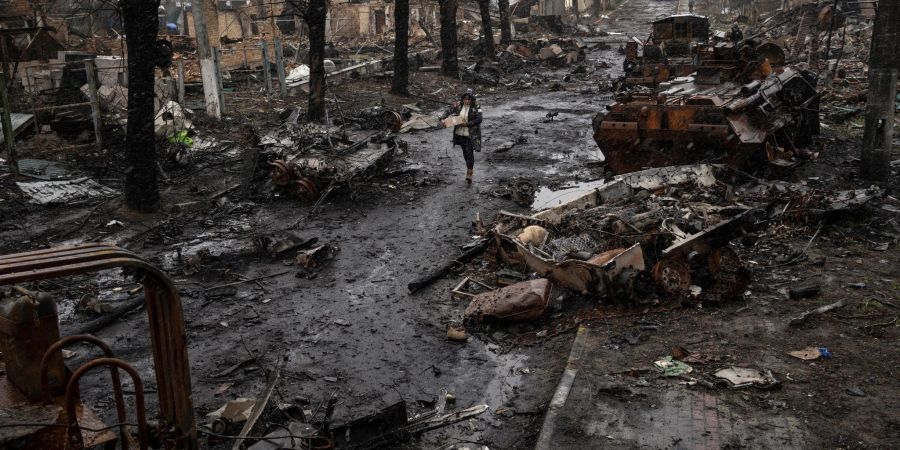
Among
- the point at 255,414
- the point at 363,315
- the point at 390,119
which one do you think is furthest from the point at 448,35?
the point at 255,414

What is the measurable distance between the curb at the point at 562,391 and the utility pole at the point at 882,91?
25.2 ft

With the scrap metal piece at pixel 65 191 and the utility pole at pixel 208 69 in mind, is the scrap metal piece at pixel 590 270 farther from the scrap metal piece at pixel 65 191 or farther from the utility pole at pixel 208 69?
the utility pole at pixel 208 69

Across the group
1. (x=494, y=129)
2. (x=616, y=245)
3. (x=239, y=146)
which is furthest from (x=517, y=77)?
(x=616, y=245)

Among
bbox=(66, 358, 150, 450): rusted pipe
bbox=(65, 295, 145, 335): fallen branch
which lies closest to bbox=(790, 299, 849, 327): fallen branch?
bbox=(66, 358, 150, 450): rusted pipe

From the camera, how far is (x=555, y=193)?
12.2m

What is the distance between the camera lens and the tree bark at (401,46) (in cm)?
2117

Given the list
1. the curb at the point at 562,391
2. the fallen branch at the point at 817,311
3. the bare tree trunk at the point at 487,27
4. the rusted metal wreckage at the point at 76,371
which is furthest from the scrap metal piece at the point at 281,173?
the bare tree trunk at the point at 487,27

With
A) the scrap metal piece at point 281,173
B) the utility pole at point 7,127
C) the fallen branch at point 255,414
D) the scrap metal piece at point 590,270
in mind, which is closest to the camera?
the fallen branch at point 255,414

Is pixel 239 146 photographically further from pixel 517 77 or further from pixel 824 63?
pixel 824 63

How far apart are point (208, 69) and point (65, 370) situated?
14690 millimetres

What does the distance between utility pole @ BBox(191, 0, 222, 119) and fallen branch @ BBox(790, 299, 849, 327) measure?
1483 cm

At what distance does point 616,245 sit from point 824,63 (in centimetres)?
2024

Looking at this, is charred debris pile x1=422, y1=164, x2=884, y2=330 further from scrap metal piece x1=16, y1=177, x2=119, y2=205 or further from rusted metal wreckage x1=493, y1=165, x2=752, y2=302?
scrap metal piece x1=16, y1=177, x2=119, y2=205

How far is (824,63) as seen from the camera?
23766mm
